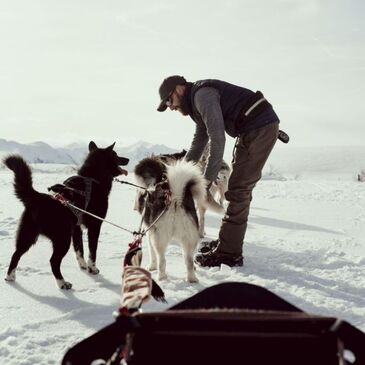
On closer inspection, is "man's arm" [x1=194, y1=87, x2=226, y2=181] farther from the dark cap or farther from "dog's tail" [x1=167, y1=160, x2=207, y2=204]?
"dog's tail" [x1=167, y1=160, x2=207, y2=204]

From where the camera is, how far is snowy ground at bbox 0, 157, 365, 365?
9.32 ft

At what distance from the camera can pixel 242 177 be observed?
4598mm

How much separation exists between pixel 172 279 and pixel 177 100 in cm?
169

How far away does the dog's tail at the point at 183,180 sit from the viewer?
12.9 ft

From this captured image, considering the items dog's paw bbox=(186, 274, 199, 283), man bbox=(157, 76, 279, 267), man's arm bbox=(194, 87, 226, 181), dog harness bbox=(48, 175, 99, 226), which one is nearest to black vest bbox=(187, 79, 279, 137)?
man bbox=(157, 76, 279, 267)

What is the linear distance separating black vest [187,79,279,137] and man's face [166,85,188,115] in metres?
0.07

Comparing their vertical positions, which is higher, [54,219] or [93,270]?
[54,219]

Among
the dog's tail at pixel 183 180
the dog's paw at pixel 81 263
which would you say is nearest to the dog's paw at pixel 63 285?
the dog's paw at pixel 81 263

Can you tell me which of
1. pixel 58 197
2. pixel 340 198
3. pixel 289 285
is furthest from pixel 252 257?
pixel 340 198

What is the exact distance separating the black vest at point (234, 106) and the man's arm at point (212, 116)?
4.0 inches

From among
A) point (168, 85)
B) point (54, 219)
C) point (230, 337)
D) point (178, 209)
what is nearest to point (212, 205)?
point (178, 209)

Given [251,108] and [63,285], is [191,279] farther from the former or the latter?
[251,108]

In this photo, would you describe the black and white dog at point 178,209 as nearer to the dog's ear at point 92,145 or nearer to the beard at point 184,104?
the beard at point 184,104

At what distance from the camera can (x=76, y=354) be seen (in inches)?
44.6
